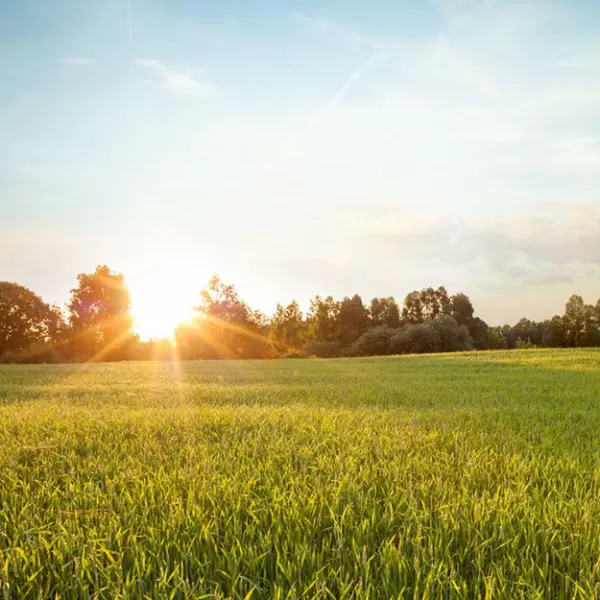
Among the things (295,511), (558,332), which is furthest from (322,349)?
(295,511)

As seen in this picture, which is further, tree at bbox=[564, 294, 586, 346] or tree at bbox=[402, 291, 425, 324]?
tree at bbox=[402, 291, 425, 324]

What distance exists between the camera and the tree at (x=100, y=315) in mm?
59719

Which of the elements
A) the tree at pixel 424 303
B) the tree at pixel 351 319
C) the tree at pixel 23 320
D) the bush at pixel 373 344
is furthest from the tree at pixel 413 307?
the tree at pixel 23 320

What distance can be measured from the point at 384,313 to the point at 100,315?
150ft

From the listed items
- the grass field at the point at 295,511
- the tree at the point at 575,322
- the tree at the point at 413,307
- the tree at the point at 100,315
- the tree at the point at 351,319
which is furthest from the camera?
the tree at the point at 413,307

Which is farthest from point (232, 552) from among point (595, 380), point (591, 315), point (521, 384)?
point (591, 315)

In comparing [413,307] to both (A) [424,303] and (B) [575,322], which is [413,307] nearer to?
(A) [424,303]

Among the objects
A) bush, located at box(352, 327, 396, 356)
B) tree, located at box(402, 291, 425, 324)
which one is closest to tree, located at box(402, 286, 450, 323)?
tree, located at box(402, 291, 425, 324)

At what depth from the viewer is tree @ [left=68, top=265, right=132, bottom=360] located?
59719 millimetres

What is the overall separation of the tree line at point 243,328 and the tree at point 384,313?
0.17 metres

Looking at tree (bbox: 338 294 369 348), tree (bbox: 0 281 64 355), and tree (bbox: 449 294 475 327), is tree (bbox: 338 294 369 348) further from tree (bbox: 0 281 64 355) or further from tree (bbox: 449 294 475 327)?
tree (bbox: 0 281 64 355)

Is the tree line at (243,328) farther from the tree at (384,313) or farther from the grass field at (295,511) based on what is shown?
the grass field at (295,511)

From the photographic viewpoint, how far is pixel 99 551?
2.21 m

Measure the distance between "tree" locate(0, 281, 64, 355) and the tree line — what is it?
0.10 m
